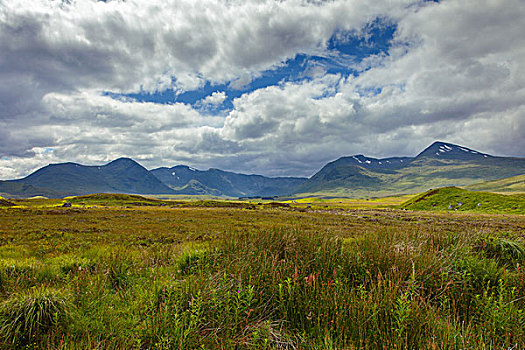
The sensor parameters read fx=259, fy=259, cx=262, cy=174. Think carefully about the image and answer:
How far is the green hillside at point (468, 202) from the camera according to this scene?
48.7m

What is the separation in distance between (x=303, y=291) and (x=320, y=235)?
3095mm

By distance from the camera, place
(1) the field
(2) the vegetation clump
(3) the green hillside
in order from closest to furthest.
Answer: (1) the field < (2) the vegetation clump < (3) the green hillside

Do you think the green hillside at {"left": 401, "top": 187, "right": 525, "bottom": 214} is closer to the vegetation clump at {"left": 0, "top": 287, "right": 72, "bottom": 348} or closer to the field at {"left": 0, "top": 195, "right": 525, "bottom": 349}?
the field at {"left": 0, "top": 195, "right": 525, "bottom": 349}

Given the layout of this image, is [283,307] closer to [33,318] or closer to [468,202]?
[33,318]

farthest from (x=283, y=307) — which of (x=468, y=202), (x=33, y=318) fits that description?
(x=468, y=202)

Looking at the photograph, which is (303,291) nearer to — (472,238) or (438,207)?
(472,238)

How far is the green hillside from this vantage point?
4872 cm

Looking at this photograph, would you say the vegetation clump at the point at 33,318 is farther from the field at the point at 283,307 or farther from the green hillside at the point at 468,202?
the green hillside at the point at 468,202

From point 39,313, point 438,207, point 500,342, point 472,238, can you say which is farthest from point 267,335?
point 438,207

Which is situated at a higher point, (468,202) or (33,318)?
(33,318)

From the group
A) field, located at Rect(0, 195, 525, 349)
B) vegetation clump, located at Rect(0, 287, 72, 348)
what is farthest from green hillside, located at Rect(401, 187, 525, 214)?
vegetation clump, located at Rect(0, 287, 72, 348)

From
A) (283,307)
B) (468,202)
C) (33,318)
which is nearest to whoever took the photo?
(33,318)

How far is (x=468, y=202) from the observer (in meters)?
54.5

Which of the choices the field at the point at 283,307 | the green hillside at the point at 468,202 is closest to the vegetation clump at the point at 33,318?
the field at the point at 283,307
